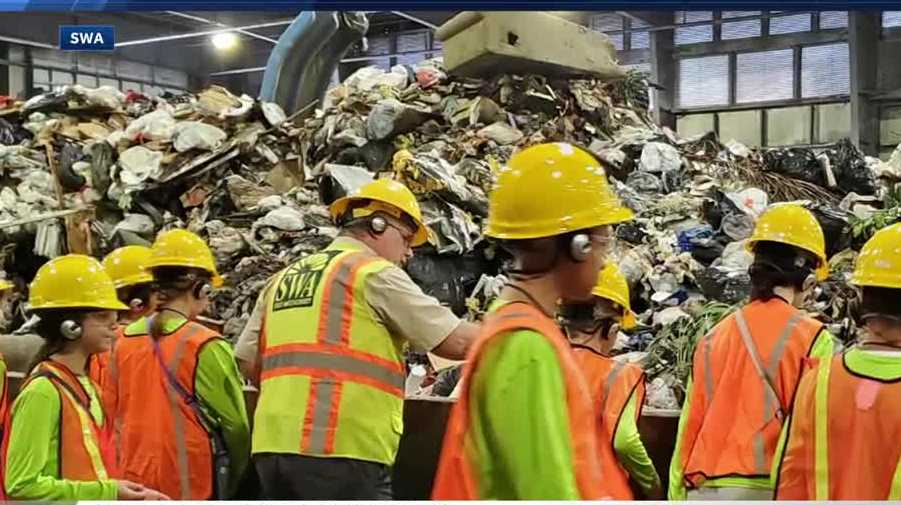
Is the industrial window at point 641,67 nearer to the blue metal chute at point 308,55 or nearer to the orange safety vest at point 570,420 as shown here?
the blue metal chute at point 308,55

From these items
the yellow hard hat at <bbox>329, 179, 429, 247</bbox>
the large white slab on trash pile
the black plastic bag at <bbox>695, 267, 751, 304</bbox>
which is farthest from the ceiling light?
the black plastic bag at <bbox>695, 267, 751, 304</bbox>

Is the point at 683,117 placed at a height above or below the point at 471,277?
above

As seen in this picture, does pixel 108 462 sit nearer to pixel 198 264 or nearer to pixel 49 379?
pixel 49 379

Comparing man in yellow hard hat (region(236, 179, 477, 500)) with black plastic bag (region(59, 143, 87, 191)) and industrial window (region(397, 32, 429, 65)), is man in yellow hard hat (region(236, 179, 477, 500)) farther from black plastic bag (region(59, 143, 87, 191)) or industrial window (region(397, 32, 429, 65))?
black plastic bag (region(59, 143, 87, 191))

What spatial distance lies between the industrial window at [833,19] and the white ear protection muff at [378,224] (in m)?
1.24

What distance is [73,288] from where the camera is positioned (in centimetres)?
241

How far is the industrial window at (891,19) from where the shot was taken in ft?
8.02

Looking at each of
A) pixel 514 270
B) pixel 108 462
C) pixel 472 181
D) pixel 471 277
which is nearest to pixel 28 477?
pixel 108 462

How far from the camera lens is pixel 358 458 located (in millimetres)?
2359

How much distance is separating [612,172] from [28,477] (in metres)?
3.27

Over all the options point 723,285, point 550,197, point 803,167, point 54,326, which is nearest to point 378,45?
point 54,326

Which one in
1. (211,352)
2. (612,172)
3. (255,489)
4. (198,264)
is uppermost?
(612,172)

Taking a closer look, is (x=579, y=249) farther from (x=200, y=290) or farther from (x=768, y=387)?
(x=200, y=290)

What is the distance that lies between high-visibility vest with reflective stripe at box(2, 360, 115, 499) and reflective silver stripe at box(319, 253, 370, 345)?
0.54 meters
